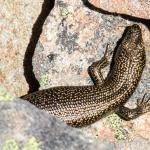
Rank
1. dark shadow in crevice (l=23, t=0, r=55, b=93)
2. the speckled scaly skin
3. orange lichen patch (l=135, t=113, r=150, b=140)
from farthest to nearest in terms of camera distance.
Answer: dark shadow in crevice (l=23, t=0, r=55, b=93)
orange lichen patch (l=135, t=113, r=150, b=140)
the speckled scaly skin

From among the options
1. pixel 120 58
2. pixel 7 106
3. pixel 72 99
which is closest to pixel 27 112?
pixel 7 106

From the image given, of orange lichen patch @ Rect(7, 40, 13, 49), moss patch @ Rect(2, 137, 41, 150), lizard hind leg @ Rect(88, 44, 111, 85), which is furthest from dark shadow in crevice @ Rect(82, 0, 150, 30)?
moss patch @ Rect(2, 137, 41, 150)

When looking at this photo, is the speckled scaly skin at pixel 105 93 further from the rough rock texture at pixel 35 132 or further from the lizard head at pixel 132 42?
the rough rock texture at pixel 35 132

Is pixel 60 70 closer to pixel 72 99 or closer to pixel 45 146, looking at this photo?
pixel 72 99

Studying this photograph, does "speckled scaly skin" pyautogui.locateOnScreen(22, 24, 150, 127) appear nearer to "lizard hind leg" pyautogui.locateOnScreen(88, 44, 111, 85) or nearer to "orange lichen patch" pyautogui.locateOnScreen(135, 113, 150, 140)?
"lizard hind leg" pyautogui.locateOnScreen(88, 44, 111, 85)

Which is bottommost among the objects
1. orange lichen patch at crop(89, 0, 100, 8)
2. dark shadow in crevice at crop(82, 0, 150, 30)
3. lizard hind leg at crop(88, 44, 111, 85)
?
lizard hind leg at crop(88, 44, 111, 85)

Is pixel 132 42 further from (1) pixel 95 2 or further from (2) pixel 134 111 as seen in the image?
(2) pixel 134 111

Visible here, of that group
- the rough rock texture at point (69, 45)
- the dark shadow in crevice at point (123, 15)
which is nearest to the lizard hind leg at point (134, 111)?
the rough rock texture at point (69, 45)

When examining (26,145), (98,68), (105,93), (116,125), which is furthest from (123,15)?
(26,145)
